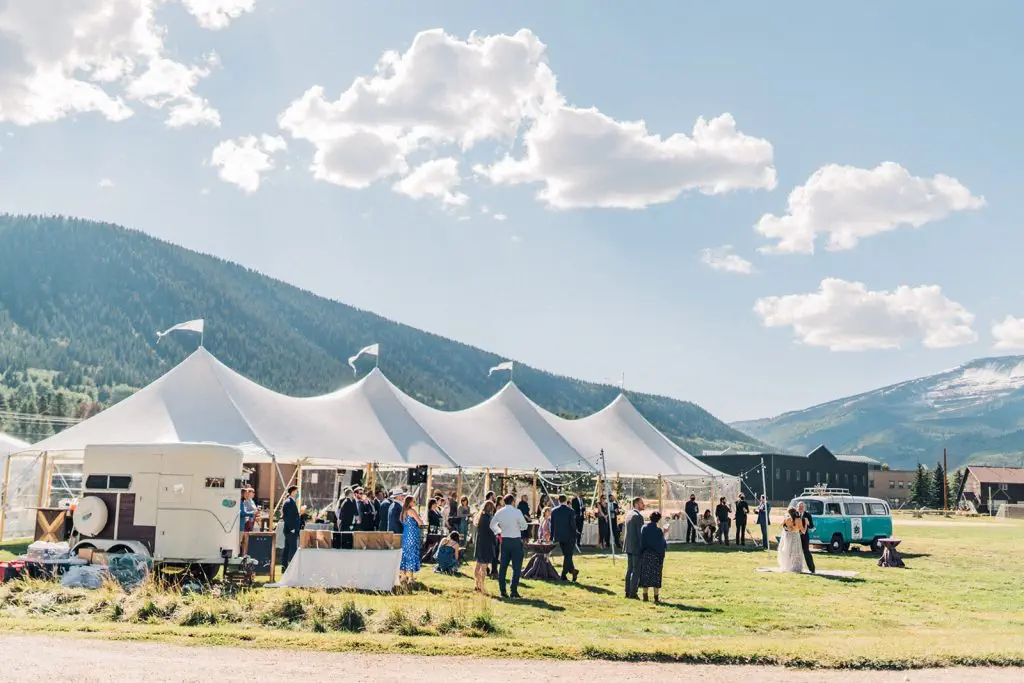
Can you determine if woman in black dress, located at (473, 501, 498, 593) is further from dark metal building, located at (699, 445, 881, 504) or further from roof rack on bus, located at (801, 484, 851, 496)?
dark metal building, located at (699, 445, 881, 504)

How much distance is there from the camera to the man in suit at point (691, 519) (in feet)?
90.8

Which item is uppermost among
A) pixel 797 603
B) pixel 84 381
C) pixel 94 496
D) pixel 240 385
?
pixel 84 381

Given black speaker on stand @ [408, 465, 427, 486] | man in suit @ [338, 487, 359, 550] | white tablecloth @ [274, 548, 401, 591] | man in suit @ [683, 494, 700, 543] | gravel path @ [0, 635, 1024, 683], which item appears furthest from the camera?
man in suit @ [683, 494, 700, 543]

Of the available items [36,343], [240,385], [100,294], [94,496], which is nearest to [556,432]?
[240,385]

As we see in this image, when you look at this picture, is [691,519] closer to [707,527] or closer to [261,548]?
[707,527]

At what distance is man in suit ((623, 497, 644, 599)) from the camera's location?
15.1 m

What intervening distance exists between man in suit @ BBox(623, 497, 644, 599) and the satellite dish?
858cm

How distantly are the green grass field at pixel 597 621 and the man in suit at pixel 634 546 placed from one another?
1.43 feet

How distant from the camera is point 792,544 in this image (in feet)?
65.1

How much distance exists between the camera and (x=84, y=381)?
486 ft

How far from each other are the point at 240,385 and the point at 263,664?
47.2ft

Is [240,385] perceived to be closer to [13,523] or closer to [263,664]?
[13,523]

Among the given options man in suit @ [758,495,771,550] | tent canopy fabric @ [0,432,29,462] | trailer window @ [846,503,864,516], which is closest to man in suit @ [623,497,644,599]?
man in suit @ [758,495,771,550]

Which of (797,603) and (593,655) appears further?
(797,603)
